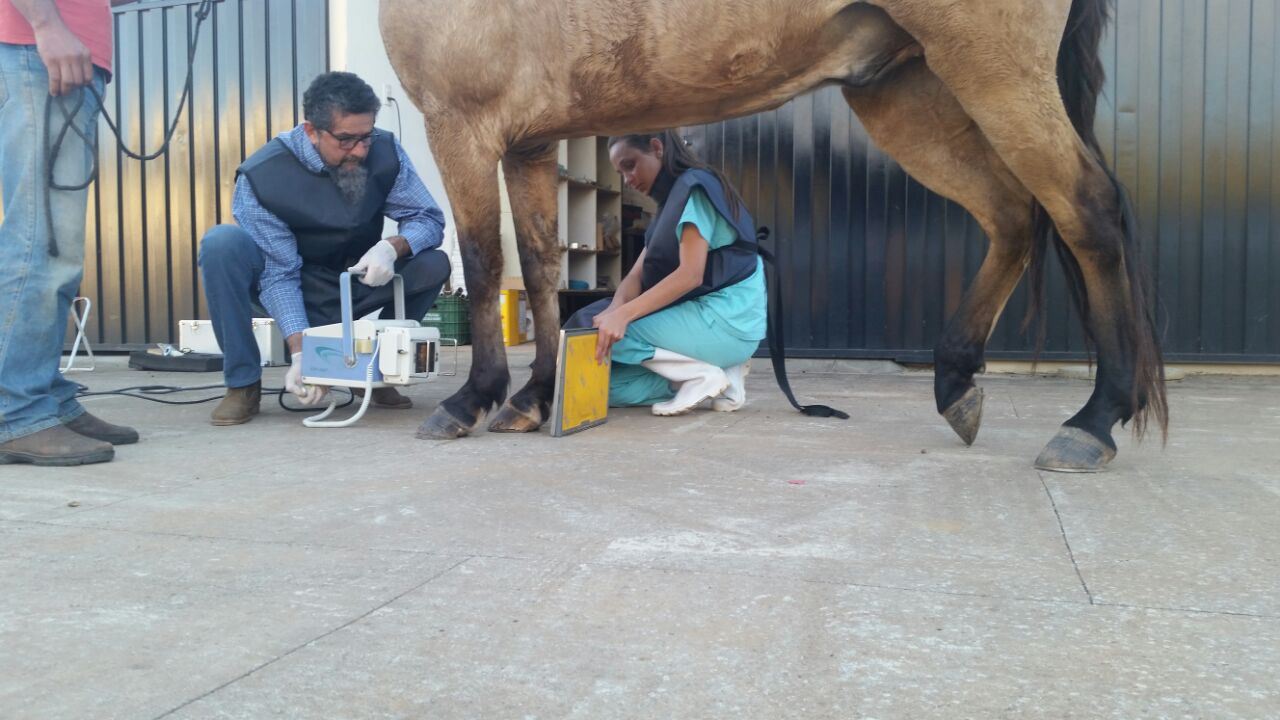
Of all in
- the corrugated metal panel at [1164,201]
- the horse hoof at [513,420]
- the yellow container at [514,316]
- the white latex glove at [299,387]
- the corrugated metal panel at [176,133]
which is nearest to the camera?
the horse hoof at [513,420]

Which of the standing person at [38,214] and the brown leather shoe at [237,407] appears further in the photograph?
the brown leather shoe at [237,407]

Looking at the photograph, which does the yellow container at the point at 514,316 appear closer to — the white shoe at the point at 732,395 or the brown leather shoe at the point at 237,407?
the white shoe at the point at 732,395

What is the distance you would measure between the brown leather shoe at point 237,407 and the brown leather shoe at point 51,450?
0.82 m

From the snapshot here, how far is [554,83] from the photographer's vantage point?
2945mm

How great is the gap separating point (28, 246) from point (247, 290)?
0.92 meters

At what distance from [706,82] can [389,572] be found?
1.78 m

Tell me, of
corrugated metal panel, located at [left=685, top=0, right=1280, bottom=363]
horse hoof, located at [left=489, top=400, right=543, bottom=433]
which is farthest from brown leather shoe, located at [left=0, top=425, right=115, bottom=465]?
corrugated metal panel, located at [left=685, top=0, right=1280, bottom=363]

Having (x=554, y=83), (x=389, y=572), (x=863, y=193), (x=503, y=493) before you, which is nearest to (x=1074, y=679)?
(x=389, y=572)

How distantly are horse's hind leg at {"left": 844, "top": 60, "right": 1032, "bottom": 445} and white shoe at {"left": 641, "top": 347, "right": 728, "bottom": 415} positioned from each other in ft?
3.51

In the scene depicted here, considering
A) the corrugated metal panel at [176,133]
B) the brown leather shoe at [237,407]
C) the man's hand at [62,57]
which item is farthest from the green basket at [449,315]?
the man's hand at [62,57]

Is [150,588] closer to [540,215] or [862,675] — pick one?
[862,675]

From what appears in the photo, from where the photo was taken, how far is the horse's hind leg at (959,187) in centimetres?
284

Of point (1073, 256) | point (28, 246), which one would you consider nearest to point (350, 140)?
point (28, 246)

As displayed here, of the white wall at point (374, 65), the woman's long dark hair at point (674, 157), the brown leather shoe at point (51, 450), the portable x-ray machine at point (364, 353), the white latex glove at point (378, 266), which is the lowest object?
the brown leather shoe at point (51, 450)
